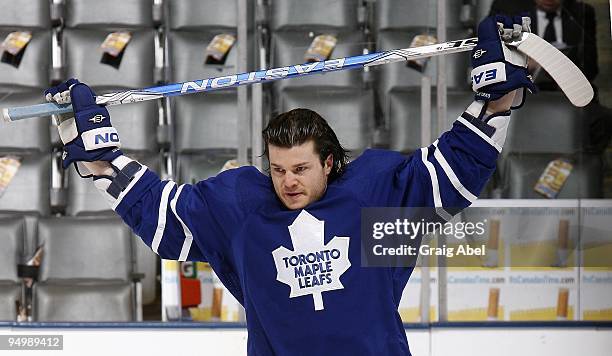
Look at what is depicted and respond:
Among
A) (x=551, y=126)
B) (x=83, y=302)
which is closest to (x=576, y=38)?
(x=551, y=126)

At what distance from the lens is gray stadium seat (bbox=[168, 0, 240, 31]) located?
143 inches

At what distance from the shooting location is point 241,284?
236 centimetres

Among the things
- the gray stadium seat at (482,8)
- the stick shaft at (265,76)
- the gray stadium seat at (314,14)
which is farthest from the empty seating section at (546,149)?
the stick shaft at (265,76)

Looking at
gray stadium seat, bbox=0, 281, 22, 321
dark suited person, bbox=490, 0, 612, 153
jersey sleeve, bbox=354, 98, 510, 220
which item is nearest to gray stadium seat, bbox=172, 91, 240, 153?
gray stadium seat, bbox=0, 281, 22, 321

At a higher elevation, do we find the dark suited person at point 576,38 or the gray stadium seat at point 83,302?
the dark suited person at point 576,38

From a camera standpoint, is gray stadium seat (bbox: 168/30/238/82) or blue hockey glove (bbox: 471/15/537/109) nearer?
blue hockey glove (bbox: 471/15/537/109)

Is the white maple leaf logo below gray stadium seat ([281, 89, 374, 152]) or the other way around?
below

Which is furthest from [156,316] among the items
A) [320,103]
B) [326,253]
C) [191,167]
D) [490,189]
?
[326,253]

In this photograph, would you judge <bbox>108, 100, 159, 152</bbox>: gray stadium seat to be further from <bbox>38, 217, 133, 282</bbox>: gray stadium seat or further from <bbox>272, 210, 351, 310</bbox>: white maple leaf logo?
<bbox>272, 210, 351, 310</bbox>: white maple leaf logo

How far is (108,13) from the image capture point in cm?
376

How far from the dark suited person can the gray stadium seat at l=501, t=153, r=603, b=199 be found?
0.06 metres

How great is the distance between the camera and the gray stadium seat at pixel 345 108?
357 cm

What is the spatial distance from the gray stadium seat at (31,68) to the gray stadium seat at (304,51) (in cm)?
79

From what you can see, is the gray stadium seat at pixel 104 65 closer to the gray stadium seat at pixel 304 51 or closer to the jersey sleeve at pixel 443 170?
the gray stadium seat at pixel 304 51
